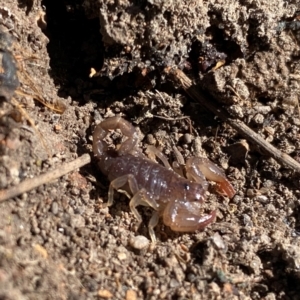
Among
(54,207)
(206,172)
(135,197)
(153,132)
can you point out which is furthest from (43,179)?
(206,172)

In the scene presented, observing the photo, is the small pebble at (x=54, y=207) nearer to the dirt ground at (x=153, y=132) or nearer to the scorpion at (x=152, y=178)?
the dirt ground at (x=153, y=132)

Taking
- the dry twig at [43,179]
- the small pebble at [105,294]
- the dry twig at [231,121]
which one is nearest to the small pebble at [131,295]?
the small pebble at [105,294]

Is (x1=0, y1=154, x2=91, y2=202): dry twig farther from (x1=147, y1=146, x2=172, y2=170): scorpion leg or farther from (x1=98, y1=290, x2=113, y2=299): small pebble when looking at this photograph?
(x1=98, y1=290, x2=113, y2=299): small pebble

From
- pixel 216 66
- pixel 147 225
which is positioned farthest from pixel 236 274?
pixel 216 66

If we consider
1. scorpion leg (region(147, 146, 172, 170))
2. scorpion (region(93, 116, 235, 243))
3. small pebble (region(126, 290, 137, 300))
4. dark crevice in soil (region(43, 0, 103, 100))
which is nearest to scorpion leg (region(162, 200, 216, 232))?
scorpion (region(93, 116, 235, 243))

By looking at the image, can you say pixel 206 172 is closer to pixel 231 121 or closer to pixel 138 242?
pixel 231 121

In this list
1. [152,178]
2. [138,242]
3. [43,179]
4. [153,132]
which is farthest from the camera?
[153,132]
